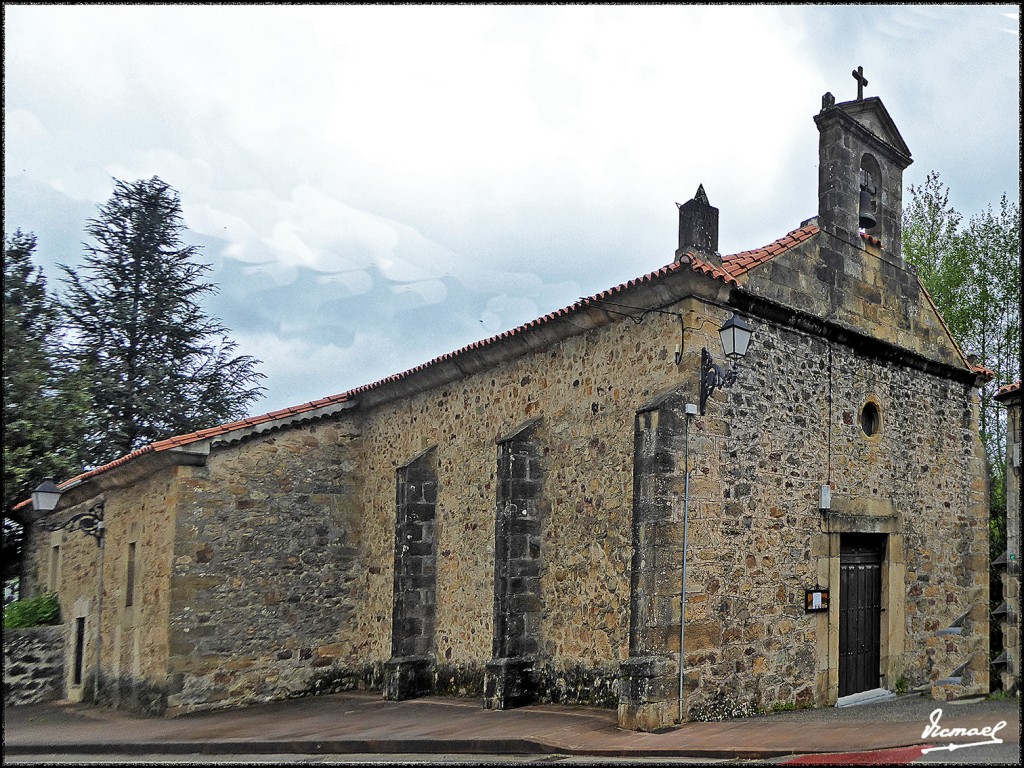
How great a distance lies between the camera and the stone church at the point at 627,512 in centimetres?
939

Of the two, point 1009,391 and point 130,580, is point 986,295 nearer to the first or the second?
point 1009,391

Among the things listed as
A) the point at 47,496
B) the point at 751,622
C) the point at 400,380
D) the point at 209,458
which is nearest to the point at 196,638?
the point at 209,458

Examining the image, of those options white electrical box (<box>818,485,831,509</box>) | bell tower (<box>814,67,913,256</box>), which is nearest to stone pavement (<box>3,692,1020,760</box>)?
white electrical box (<box>818,485,831,509</box>)

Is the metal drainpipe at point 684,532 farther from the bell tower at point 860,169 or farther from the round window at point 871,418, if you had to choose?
the bell tower at point 860,169

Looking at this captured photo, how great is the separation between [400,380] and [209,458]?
319cm

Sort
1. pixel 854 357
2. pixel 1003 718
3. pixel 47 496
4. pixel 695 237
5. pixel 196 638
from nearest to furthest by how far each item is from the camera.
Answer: pixel 1003 718 → pixel 695 237 → pixel 854 357 → pixel 196 638 → pixel 47 496

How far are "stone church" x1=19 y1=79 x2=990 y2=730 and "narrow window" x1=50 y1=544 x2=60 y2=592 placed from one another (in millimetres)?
3831

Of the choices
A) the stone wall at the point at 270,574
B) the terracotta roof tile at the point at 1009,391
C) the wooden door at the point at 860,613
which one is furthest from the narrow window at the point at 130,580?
the terracotta roof tile at the point at 1009,391

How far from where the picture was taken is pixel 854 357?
11.2 metres

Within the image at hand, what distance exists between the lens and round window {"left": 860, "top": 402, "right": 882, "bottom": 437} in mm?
11414

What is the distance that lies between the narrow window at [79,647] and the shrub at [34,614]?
7.05ft

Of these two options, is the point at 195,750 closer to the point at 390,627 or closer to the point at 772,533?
the point at 390,627

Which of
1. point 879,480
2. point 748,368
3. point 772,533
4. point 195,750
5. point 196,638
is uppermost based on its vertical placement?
point 748,368

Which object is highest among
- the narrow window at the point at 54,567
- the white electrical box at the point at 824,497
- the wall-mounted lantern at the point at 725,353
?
the wall-mounted lantern at the point at 725,353
